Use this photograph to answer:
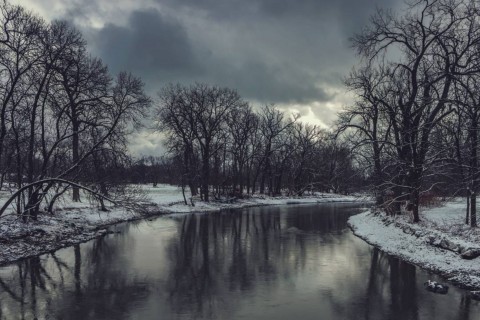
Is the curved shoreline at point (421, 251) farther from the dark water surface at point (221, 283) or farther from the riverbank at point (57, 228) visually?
the riverbank at point (57, 228)

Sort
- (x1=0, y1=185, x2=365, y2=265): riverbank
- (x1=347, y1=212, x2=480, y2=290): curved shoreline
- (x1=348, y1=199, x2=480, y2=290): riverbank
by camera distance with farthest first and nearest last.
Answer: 1. (x1=0, y1=185, x2=365, y2=265): riverbank
2. (x1=348, y1=199, x2=480, y2=290): riverbank
3. (x1=347, y1=212, x2=480, y2=290): curved shoreline

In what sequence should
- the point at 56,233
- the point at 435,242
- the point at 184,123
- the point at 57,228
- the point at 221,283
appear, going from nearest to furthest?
the point at 221,283
the point at 435,242
the point at 56,233
the point at 57,228
the point at 184,123

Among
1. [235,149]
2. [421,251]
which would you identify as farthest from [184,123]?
[421,251]

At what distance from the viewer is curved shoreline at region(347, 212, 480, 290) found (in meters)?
16.1

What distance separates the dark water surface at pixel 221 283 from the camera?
12641 millimetres

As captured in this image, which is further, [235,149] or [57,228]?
[235,149]

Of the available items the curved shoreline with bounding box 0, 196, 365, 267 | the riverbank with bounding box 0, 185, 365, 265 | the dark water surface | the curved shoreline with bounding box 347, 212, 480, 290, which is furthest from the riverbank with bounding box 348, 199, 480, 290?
the curved shoreline with bounding box 0, 196, 365, 267

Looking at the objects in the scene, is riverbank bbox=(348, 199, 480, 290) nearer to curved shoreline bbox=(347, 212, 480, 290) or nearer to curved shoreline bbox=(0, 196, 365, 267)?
curved shoreline bbox=(347, 212, 480, 290)

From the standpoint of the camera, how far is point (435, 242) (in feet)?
65.4

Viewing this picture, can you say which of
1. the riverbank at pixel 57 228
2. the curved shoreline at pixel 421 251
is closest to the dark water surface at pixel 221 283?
the curved shoreline at pixel 421 251

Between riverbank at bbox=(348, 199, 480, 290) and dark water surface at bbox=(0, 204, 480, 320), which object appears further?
riverbank at bbox=(348, 199, 480, 290)

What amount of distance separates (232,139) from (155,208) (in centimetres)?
2692

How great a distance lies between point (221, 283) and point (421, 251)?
32.7 feet

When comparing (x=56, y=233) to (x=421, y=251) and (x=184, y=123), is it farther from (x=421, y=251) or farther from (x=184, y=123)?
(x=184, y=123)
